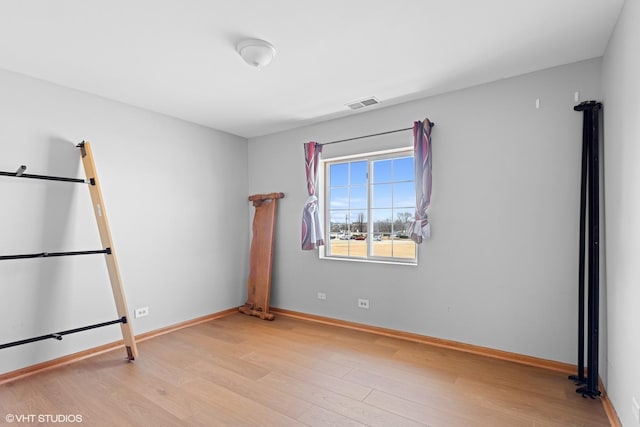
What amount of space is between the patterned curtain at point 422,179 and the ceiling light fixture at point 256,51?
5.38 feet

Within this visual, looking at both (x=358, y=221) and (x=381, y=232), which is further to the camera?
(x=358, y=221)

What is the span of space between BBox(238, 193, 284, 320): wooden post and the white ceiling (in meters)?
1.65

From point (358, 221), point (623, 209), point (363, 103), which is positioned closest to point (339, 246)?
point (358, 221)

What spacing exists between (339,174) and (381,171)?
585 millimetres

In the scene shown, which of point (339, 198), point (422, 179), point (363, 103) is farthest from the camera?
point (339, 198)

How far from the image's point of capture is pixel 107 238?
2.99 m

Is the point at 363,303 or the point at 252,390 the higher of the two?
the point at 363,303

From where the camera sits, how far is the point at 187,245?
4055 mm

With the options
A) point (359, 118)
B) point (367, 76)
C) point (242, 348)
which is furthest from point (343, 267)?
point (367, 76)

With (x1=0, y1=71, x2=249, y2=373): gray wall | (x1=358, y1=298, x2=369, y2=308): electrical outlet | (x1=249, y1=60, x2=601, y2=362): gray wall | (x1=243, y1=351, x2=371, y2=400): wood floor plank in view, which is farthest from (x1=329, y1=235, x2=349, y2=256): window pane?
(x1=243, y1=351, x2=371, y2=400): wood floor plank

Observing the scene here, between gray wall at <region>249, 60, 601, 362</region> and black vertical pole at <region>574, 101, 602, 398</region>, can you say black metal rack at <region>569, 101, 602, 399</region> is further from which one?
gray wall at <region>249, 60, 601, 362</region>

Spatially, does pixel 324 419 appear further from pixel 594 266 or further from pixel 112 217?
pixel 112 217

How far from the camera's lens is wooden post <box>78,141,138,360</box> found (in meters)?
2.94

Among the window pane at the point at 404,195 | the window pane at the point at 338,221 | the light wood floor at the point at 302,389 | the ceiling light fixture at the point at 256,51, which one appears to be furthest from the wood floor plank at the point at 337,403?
the ceiling light fixture at the point at 256,51
